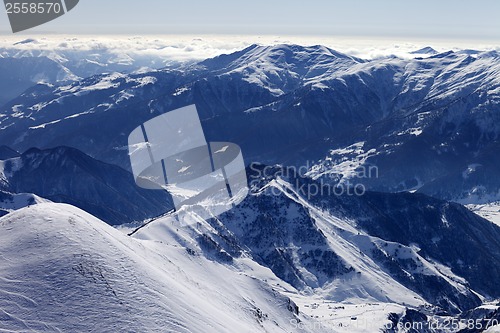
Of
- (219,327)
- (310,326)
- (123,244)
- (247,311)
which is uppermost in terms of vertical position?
(123,244)

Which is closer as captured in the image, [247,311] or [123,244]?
[123,244]

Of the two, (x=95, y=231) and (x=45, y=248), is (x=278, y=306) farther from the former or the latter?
(x=45, y=248)

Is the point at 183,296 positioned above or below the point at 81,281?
below

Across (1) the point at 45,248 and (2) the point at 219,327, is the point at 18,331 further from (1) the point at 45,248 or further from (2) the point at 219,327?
(2) the point at 219,327

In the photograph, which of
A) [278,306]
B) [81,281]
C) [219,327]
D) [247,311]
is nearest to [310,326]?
[278,306]

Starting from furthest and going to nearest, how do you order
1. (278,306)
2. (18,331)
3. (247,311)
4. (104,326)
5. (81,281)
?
(278,306) < (247,311) < (81,281) < (104,326) < (18,331)

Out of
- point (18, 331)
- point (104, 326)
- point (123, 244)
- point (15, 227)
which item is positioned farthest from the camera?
point (123, 244)
